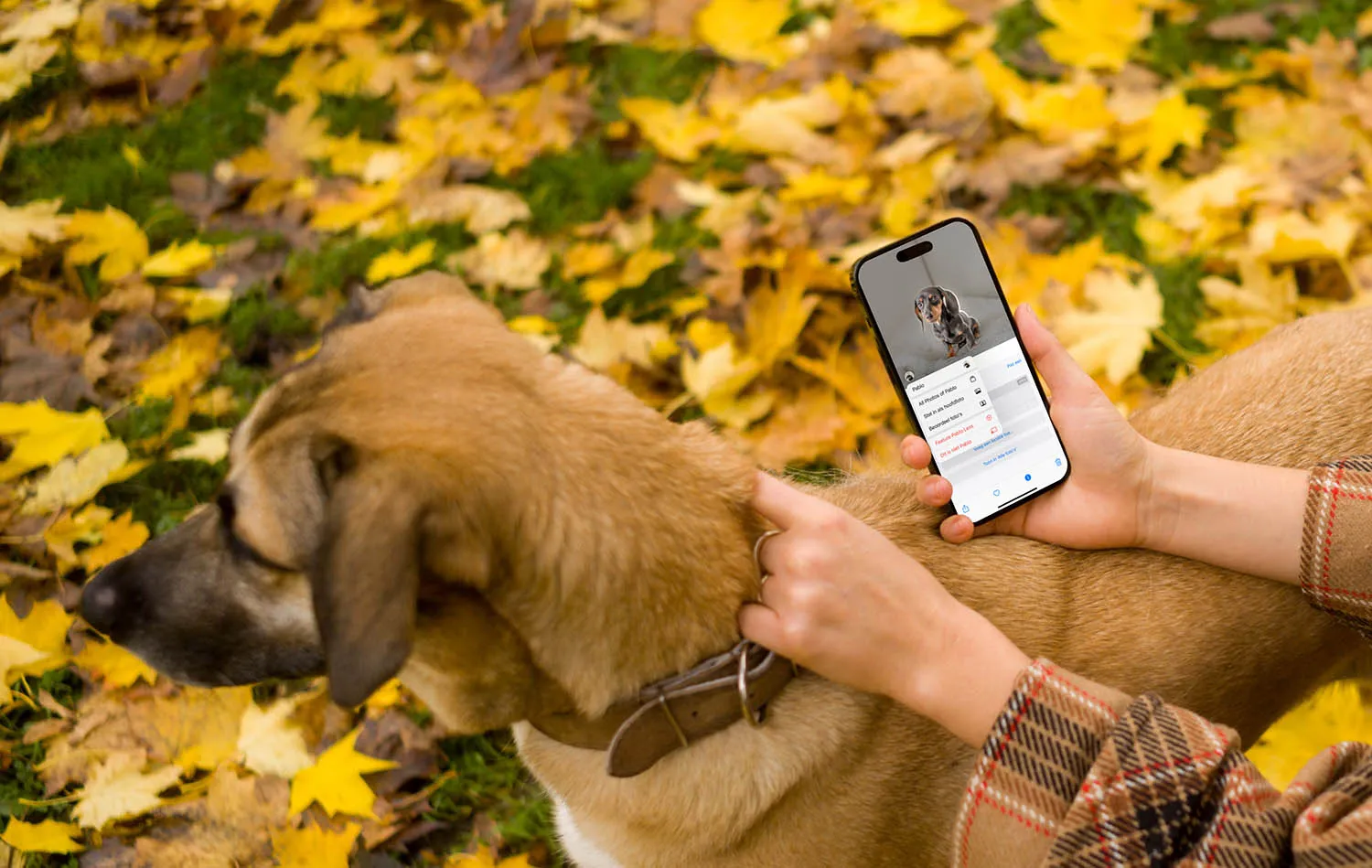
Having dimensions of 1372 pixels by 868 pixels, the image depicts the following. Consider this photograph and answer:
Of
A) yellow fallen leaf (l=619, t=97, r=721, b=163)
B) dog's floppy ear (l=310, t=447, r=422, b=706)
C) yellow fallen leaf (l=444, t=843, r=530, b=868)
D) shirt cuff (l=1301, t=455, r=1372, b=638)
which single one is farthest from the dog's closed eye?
yellow fallen leaf (l=619, t=97, r=721, b=163)

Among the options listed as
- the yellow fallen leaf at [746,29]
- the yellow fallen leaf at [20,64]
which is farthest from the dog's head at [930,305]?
the yellow fallen leaf at [20,64]

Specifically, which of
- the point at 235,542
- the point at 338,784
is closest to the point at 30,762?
the point at 338,784

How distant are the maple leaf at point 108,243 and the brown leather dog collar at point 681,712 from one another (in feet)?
11.1

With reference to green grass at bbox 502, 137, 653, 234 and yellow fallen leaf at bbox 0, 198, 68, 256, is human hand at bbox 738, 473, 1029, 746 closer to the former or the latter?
green grass at bbox 502, 137, 653, 234

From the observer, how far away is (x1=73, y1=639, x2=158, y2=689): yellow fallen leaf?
321 centimetres

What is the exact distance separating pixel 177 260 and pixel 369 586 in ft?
10.8

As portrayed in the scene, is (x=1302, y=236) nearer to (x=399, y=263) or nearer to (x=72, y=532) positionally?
(x=399, y=263)

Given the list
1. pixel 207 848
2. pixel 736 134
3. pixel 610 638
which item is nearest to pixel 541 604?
pixel 610 638

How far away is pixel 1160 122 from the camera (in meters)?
4.54

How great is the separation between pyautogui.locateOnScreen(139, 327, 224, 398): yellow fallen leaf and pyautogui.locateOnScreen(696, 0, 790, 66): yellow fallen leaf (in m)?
2.80

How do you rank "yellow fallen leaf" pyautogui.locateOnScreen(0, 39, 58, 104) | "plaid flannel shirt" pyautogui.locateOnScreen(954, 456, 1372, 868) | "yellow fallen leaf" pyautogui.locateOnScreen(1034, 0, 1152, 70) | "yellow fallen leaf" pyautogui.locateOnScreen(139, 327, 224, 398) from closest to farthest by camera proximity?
"plaid flannel shirt" pyautogui.locateOnScreen(954, 456, 1372, 868) → "yellow fallen leaf" pyautogui.locateOnScreen(139, 327, 224, 398) → "yellow fallen leaf" pyautogui.locateOnScreen(1034, 0, 1152, 70) → "yellow fallen leaf" pyautogui.locateOnScreen(0, 39, 58, 104)

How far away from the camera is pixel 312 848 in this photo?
2854 millimetres

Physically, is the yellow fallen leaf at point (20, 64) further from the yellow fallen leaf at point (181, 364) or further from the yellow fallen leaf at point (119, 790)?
the yellow fallen leaf at point (119, 790)

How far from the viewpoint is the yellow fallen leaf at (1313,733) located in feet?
9.63
